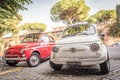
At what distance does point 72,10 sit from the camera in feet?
134

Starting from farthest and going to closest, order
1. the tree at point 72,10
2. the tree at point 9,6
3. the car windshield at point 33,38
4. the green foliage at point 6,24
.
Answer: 1. the tree at point 72,10
2. the green foliage at point 6,24
3. the car windshield at point 33,38
4. the tree at point 9,6

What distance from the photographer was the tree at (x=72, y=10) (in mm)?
41000

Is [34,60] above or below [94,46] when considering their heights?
below

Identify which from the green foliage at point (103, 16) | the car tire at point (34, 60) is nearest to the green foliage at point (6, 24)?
the car tire at point (34, 60)

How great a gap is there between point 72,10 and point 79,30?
110ft

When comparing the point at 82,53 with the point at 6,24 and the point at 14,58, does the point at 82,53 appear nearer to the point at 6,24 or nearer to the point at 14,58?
the point at 14,58

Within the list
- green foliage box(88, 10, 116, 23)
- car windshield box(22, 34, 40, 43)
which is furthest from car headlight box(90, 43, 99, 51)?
green foliage box(88, 10, 116, 23)

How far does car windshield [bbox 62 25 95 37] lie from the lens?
24.4ft

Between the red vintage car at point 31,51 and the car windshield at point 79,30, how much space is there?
2079 millimetres

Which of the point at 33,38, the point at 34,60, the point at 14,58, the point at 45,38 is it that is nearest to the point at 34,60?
the point at 34,60

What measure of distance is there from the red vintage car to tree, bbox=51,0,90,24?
102ft

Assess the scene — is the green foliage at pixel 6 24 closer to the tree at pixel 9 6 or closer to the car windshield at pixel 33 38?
the tree at pixel 9 6

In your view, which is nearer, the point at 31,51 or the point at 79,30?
the point at 79,30

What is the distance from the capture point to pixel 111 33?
45.7 metres
